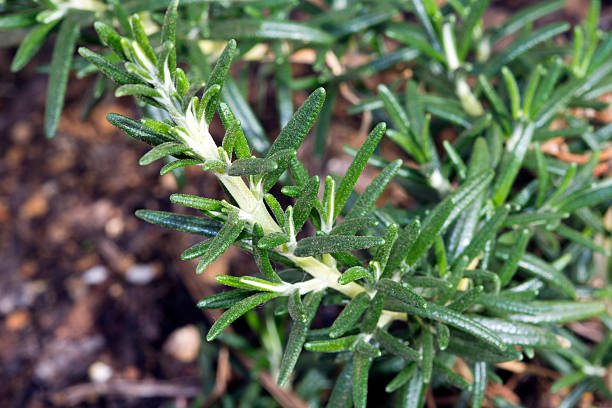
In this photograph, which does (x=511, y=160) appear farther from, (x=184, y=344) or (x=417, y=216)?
(x=184, y=344)

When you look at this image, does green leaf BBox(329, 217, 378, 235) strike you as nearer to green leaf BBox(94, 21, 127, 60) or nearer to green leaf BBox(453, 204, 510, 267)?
green leaf BBox(453, 204, 510, 267)

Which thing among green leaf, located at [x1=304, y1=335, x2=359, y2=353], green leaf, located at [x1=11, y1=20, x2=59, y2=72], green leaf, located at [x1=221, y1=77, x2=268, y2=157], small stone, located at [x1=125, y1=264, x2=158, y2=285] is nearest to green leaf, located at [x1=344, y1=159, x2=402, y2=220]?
green leaf, located at [x1=304, y1=335, x2=359, y2=353]

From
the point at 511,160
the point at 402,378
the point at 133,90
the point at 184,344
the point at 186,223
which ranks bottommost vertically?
the point at 184,344

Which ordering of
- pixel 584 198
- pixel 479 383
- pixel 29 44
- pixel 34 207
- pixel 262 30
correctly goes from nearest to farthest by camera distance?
pixel 479 383 < pixel 584 198 < pixel 29 44 < pixel 262 30 < pixel 34 207

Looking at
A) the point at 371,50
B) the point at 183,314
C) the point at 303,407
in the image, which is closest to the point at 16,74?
the point at 183,314

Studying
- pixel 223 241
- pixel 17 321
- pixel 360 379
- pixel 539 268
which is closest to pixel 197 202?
pixel 223 241

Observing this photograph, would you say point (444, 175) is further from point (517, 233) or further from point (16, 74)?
point (16, 74)
